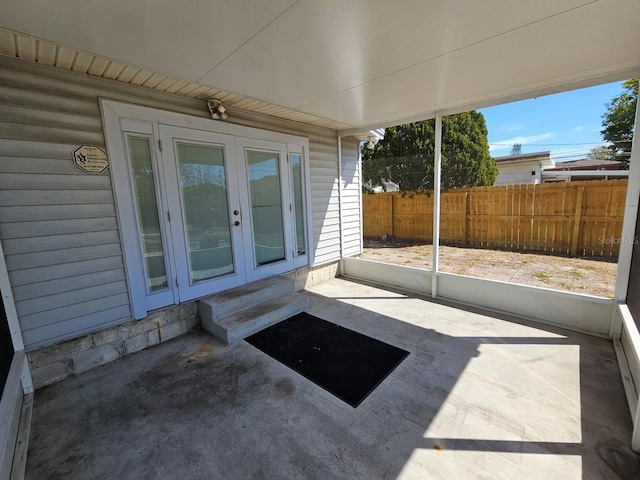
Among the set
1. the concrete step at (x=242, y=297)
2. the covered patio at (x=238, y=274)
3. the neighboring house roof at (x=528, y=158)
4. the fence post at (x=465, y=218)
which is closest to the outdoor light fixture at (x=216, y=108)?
the covered patio at (x=238, y=274)

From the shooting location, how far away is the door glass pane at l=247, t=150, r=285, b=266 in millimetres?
3549

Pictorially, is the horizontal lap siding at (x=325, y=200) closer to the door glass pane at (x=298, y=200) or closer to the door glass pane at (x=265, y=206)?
the door glass pane at (x=298, y=200)

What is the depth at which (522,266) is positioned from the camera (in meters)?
4.97

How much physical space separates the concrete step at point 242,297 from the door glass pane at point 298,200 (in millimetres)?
745

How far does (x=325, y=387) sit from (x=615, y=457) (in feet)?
5.47

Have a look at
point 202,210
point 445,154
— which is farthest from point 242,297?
point 445,154

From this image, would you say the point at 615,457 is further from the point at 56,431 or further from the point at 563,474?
the point at 56,431

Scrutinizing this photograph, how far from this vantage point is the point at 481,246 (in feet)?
21.8

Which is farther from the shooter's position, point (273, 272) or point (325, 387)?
point (273, 272)

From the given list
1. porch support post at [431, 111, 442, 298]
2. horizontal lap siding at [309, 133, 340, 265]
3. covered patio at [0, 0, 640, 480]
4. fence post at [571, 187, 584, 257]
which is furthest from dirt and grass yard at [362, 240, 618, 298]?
horizontal lap siding at [309, 133, 340, 265]

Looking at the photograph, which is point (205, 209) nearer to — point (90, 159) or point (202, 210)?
point (202, 210)

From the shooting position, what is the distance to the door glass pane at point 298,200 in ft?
13.3

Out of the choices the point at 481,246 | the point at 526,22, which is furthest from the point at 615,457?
the point at 481,246

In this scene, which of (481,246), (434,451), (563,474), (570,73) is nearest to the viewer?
(563,474)
